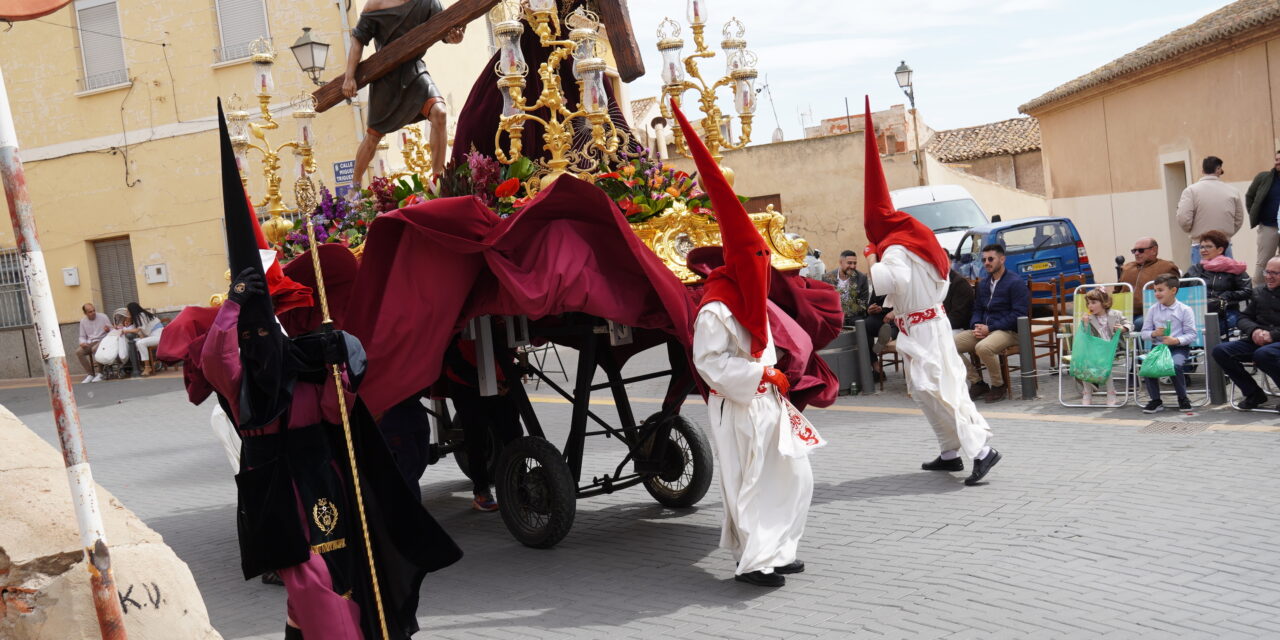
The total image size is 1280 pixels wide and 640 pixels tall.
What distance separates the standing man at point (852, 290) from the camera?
14.5 metres

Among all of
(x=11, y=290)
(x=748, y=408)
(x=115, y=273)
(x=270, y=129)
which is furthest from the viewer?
(x=11, y=290)

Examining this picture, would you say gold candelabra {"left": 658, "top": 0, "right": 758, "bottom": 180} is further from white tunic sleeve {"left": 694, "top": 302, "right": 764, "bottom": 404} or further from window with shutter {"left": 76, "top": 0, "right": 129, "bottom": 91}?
window with shutter {"left": 76, "top": 0, "right": 129, "bottom": 91}

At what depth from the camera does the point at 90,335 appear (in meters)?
23.2

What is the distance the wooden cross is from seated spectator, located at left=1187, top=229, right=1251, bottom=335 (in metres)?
6.92

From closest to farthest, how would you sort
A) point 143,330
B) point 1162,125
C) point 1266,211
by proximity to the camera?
point 1266,211 → point 143,330 → point 1162,125

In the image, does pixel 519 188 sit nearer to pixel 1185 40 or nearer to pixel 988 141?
pixel 1185 40

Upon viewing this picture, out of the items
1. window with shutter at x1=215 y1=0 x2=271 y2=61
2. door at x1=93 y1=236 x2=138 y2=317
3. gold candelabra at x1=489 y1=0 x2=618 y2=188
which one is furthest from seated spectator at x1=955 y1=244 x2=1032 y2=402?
door at x1=93 y1=236 x2=138 y2=317

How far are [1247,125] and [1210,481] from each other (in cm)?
1456

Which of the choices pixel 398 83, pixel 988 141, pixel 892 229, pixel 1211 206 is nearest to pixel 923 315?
pixel 892 229

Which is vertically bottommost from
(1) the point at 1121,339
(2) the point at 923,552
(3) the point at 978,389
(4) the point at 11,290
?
(2) the point at 923,552

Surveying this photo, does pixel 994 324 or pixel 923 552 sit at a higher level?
pixel 994 324

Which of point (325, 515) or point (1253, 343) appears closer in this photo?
point (325, 515)

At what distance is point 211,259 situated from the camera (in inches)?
936

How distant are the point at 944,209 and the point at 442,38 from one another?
1635 centimetres
